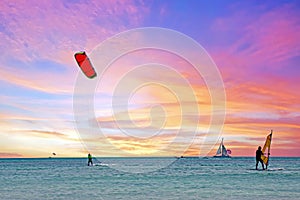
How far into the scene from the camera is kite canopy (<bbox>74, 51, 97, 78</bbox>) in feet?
70.3

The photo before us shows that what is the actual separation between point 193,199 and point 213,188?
283 inches

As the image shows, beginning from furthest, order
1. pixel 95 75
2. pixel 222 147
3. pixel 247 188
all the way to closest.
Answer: pixel 222 147 → pixel 247 188 → pixel 95 75

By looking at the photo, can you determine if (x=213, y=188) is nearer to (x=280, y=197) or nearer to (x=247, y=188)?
(x=247, y=188)

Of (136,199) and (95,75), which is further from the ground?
(95,75)

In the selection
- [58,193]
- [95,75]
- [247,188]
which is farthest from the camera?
[247,188]

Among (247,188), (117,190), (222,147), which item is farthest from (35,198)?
(222,147)

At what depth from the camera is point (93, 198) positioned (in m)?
27.8

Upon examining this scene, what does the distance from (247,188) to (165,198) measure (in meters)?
8.68

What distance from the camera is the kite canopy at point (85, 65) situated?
844 inches

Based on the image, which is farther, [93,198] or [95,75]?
[93,198]

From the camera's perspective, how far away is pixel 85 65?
21.7 meters

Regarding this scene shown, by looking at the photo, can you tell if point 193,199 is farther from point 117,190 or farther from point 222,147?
point 222,147

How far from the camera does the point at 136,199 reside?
27.1 metres

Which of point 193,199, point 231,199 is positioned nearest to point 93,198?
point 193,199
